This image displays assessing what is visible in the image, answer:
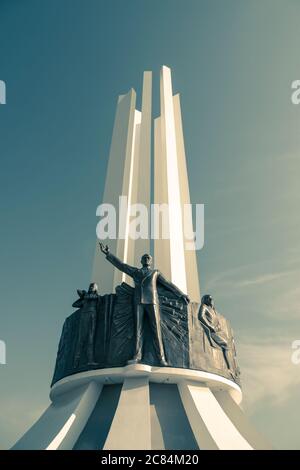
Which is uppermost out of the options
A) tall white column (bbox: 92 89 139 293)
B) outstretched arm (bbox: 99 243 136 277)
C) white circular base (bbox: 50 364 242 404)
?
tall white column (bbox: 92 89 139 293)

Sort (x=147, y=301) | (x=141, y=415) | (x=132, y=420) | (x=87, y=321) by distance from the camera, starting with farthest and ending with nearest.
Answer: (x=87, y=321) < (x=147, y=301) < (x=141, y=415) < (x=132, y=420)

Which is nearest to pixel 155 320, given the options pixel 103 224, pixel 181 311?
pixel 181 311

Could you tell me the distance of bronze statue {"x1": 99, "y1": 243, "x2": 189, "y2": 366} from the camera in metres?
10.1

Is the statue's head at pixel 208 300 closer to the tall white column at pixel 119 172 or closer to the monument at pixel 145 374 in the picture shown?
the monument at pixel 145 374

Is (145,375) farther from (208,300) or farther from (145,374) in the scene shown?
(208,300)

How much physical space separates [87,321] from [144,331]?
1.51 m

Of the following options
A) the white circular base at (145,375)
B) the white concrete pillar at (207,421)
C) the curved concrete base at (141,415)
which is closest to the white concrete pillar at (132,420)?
the curved concrete base at (141,415)

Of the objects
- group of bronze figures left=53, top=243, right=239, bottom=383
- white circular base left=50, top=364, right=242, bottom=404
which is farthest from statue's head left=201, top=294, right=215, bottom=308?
white circular base left=50, top=364, right=242, bottom=404

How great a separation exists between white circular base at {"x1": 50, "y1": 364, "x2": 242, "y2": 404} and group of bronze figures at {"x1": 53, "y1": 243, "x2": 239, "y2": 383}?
134 millimetres

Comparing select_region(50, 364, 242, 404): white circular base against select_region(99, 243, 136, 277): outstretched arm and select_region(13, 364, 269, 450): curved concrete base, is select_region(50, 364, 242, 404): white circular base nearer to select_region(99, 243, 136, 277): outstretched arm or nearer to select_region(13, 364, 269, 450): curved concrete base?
select_region(13, 364, 269, 450): curved concrete base

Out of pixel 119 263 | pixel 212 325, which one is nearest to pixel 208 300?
pixel 212 325

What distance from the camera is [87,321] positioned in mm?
10922

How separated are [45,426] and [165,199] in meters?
7.50
